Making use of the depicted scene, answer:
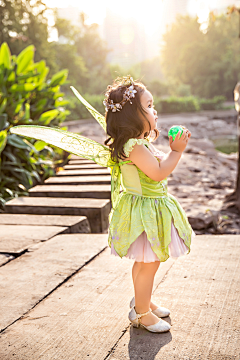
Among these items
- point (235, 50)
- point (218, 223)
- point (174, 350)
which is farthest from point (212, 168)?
point (235, 50)

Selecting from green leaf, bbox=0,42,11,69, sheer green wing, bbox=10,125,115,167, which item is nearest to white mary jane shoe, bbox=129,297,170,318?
sheer green wing, bbox=10,125,115,167

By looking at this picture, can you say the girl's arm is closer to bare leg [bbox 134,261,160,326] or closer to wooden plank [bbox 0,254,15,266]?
bare leg [bbox 134,261,160,326]

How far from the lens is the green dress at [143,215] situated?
1.78 m

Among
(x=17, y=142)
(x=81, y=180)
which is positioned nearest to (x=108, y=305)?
(x=81, y=180)

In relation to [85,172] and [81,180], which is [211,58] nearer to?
[85,172]

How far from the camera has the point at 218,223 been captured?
4.16m

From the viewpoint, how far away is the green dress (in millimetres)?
1777

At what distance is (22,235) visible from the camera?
2.99 meters

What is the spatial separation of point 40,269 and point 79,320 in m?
0.68

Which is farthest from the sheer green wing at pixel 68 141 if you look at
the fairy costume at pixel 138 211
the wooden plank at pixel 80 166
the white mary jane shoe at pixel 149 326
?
the wooden plank at pixel 80 166

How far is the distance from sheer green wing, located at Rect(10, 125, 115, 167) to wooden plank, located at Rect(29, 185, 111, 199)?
6.82 ft

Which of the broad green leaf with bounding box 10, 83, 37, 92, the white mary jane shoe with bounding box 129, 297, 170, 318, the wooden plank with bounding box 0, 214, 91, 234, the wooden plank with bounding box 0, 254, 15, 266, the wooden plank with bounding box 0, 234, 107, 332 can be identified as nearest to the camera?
the white mary jane shoe with bounding box 129, 297, 170, 318

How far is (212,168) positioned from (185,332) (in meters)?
6.93

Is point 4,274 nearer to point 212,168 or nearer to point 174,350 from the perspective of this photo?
point 174,350
